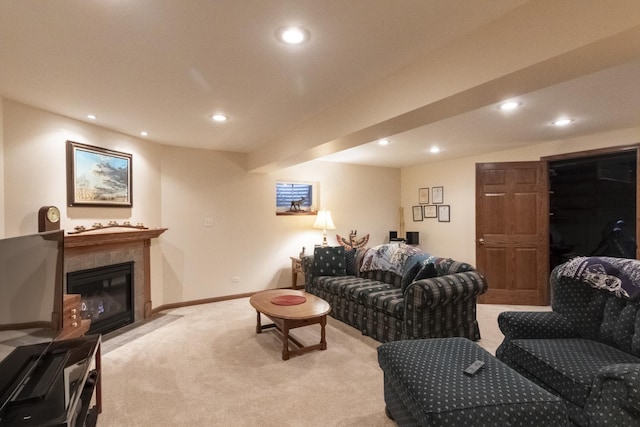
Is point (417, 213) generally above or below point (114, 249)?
above

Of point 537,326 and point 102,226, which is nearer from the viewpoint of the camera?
point 537,326

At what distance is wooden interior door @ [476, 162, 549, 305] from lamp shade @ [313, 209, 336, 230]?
2.27 metres

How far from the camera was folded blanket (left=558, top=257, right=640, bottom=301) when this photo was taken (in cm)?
201

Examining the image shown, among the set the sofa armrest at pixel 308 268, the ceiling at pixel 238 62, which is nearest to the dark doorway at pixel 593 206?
the ceiling at pixel 238 62

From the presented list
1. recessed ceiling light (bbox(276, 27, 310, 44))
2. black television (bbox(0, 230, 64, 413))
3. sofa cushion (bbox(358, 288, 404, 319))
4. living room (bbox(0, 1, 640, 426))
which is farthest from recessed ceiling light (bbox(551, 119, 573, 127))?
black television (bbox(0, 230, 64, 413))

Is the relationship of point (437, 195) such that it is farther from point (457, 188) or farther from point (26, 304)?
point (26, 304)

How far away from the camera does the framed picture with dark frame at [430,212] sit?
586 centimetres

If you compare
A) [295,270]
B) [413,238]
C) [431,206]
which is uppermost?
[431,206]

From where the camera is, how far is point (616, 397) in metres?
1.45

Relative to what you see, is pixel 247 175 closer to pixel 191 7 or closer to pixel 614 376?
pixel 191 7

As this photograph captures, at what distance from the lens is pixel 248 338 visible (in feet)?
11.1

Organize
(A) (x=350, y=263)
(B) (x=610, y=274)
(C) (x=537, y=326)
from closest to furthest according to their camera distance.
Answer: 1. (B) (x=610, y=274)
2. (C) (x=537, y=326)
3. (A) (x=350, y=263)

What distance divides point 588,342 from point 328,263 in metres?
2.88

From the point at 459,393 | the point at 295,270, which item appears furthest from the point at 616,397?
the point at 295,270
